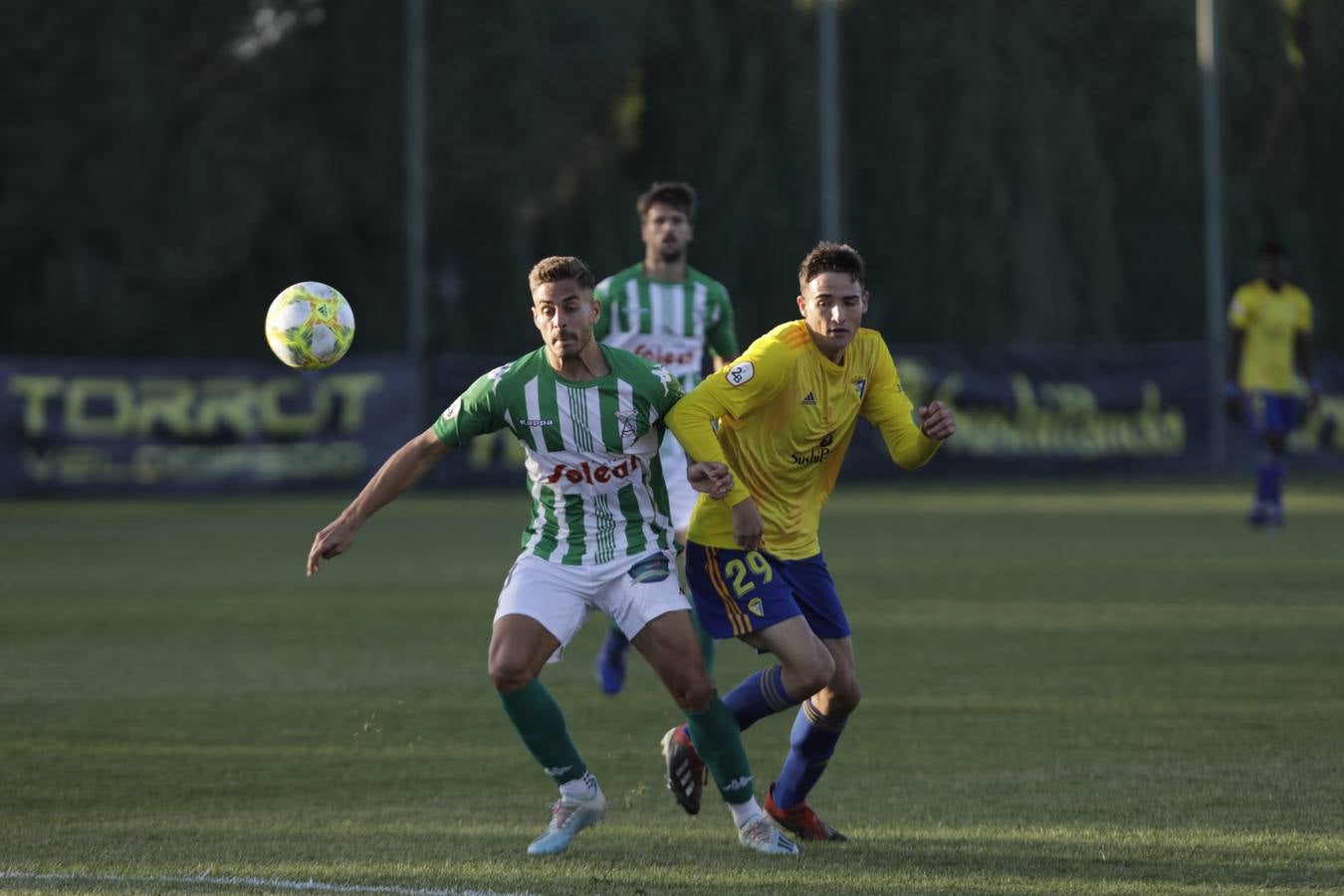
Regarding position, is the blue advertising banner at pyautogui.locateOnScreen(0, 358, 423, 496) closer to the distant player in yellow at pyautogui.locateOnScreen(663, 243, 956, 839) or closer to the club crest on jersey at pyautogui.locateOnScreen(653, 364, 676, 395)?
the distant player in yellow at pyautogui.locateOnScreen(663, 243, 956, 839)

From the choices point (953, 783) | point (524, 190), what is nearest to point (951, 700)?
point (953, 783)

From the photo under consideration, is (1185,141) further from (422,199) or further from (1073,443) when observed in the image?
(422,199)

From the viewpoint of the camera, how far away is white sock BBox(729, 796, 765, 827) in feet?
19.7

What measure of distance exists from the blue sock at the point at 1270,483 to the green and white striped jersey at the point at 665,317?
819cm

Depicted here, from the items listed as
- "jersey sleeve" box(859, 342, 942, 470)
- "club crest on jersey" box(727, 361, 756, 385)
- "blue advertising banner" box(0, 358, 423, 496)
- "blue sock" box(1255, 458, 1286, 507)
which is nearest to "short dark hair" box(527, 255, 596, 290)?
"club crest on jersey" box(727, 361, 756, 385)

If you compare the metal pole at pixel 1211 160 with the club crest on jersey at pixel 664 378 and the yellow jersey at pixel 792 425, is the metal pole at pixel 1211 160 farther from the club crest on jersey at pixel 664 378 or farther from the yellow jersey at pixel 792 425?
the club crest on jersey at pixel 664 378

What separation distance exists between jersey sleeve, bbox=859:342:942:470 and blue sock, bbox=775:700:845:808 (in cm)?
85

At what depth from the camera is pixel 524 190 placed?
1048 inches

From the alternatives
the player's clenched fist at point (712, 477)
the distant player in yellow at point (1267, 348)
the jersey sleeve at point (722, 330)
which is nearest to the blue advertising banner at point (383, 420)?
the distant player in yellow at point (1267, 348)

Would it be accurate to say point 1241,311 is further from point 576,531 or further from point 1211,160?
point 576,531

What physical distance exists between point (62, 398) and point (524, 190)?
7.59 metres

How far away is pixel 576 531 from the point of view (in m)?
6.17

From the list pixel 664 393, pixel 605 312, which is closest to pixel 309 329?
pixel 664 393

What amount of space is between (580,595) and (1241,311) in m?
12.4
